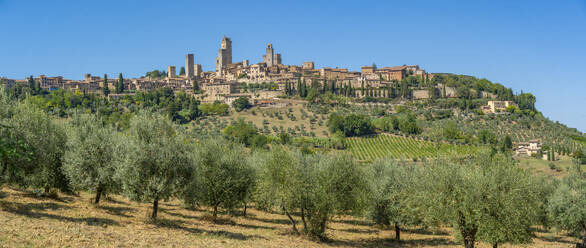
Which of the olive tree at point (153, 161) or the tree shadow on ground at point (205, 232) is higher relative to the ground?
the olive tree at point (153, 161)

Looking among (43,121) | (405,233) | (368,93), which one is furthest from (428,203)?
(368,93)

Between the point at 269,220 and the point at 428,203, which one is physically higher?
the point at 428,203

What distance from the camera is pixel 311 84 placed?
6093 inches

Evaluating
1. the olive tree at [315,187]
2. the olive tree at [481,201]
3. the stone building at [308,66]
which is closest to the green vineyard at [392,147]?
the olive tree at [315,187]

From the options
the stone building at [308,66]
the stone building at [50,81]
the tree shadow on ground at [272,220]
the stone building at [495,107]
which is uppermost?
the stone building at [308,66]

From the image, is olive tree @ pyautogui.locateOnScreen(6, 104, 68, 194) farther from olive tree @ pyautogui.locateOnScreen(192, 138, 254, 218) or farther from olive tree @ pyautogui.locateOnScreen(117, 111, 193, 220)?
olive tree @ pyautogui.locateOnScreen(192, 138, 254, 218)

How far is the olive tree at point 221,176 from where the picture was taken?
26.0 metres

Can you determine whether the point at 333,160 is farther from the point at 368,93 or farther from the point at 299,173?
the point at 368,93

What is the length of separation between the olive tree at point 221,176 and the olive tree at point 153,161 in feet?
11.5

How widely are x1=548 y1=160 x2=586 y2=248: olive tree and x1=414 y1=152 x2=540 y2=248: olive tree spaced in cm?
889

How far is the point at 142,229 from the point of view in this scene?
65.5 ft

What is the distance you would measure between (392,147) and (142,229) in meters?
81.4

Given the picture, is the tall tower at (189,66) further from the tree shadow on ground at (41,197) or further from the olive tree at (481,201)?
the olive tree at (481,201)

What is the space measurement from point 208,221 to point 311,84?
131 meters
